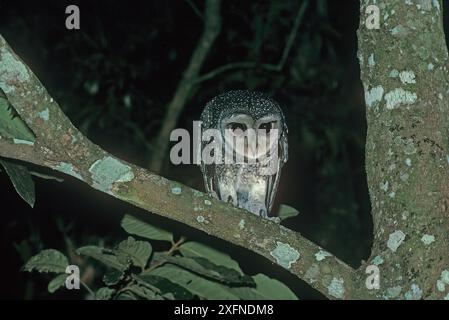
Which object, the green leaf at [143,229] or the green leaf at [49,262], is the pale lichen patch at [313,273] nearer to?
the green leaf at [143,229]

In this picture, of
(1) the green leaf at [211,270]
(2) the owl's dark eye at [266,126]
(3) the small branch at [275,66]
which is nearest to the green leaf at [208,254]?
(1) the green leaf at [211,270]

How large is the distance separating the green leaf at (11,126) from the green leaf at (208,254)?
77 cm

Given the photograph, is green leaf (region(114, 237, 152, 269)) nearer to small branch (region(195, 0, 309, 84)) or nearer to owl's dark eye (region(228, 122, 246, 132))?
owl's dark eye (region(228, 122, 246, 132))

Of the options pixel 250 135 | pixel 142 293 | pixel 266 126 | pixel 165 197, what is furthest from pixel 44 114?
pixel 266 126

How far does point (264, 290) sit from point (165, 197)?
0.67m

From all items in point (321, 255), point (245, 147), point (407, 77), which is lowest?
point (321, 255)

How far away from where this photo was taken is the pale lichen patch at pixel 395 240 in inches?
76.9

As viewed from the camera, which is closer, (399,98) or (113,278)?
(399,98)

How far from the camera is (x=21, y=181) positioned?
209 cm

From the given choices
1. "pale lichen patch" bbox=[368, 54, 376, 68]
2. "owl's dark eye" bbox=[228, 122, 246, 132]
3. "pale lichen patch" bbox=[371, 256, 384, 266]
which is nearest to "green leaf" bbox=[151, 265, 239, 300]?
"pale lichen patch" bbox=[371, 256, 384, 266]

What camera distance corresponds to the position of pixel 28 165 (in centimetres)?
231

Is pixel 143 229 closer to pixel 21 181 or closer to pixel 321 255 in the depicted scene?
pixel 21 181

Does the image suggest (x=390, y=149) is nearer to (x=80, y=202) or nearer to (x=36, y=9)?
(x=80, y=202)

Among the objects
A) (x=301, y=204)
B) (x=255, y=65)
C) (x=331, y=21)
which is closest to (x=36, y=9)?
(x=255, y=65)
